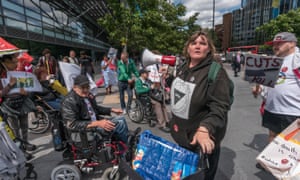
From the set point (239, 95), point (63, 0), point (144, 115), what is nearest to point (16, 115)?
point (144, 115)

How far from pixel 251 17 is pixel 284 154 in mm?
59163

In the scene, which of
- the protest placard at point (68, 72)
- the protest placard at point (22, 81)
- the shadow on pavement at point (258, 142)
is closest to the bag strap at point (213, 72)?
the protest placard at point (68, 72)

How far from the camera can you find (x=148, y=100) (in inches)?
171

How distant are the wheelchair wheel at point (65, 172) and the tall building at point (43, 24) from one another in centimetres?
1015

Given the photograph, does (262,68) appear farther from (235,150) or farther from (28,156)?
(28,156)

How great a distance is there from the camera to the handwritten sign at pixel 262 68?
2.02 meters

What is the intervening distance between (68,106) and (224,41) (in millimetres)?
76377

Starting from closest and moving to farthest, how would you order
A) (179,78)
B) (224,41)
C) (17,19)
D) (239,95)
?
(179,78), (239,95), (17,19), (224,41)

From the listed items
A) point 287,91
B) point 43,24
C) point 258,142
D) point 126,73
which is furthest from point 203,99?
point 43,24

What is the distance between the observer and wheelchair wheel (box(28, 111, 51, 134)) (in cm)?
411

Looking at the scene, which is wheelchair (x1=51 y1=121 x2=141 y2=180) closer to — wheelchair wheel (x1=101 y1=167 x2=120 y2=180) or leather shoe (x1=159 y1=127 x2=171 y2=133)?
wheelchair wheel (x1=101 y1=167 x2=120 y2=180)

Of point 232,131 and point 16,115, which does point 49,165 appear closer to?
point 16,115

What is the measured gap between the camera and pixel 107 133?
2.32 meters

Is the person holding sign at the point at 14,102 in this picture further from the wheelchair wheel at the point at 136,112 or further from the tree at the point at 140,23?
the tree at the point at 140,23
